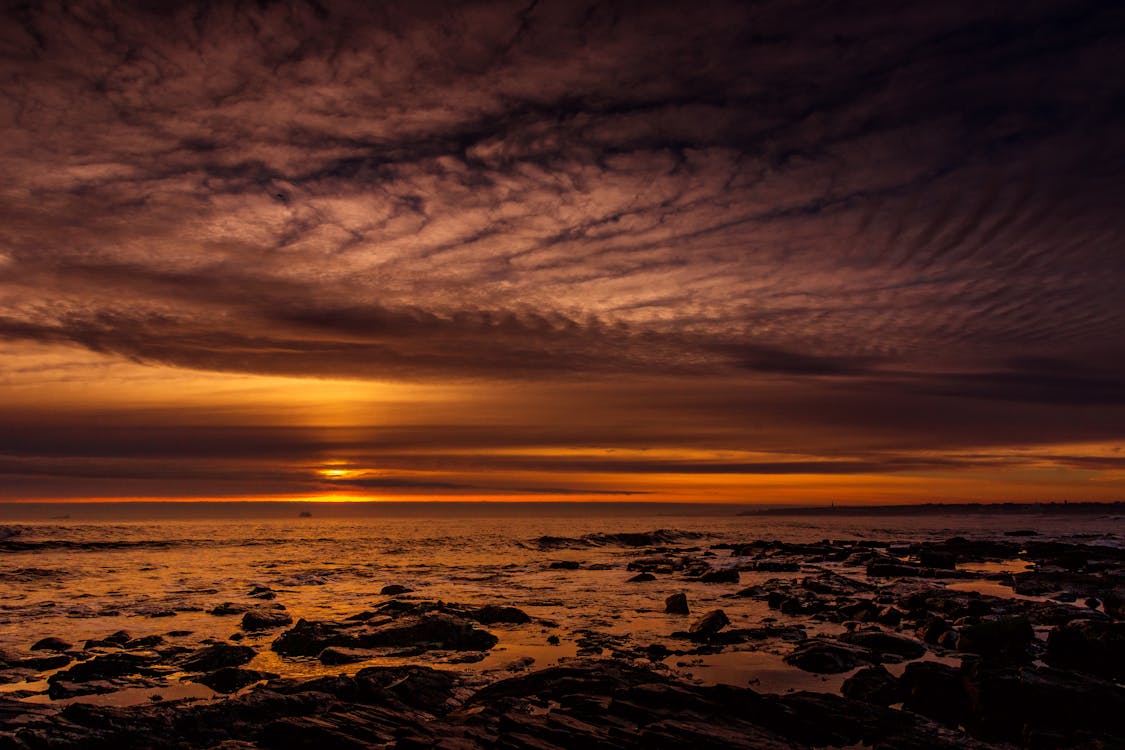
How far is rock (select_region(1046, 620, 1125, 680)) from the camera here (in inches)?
640

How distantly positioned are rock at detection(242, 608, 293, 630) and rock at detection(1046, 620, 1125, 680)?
2336 cm

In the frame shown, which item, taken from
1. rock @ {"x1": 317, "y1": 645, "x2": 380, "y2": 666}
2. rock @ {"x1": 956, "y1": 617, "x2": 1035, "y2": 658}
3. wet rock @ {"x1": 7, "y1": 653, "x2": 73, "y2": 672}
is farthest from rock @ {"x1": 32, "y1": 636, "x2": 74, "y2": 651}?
rock @ {"x1": 956, "y1": 617, "x2": 1035, "y2": 658}

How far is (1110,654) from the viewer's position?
16438mm

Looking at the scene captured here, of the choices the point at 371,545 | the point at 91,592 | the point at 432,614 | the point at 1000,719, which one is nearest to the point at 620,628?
the point at 432,614

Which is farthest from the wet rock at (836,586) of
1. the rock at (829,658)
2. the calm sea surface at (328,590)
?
the rock at (829,658)

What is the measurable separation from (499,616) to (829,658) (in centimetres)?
1153

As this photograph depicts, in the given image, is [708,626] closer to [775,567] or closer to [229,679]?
[229,679]

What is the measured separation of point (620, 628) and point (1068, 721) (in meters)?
13.1

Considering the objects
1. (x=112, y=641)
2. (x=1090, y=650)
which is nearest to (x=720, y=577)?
(x=1090, y=650)

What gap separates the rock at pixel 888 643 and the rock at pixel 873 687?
318 centimetres

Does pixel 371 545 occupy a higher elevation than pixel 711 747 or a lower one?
lower

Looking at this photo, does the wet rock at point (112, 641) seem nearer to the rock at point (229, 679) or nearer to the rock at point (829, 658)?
the rock at point (229, 679)

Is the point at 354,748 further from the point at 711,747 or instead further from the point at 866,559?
the point at 866,559

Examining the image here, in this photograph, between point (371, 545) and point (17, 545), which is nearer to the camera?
point (17, 545)
